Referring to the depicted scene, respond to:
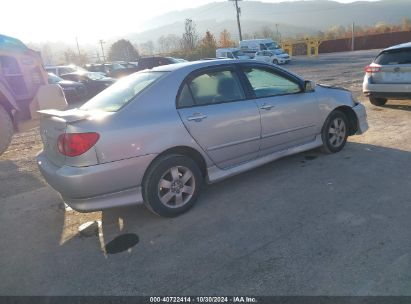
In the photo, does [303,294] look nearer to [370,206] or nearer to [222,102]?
[370,206]

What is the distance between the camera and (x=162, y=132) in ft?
12.8

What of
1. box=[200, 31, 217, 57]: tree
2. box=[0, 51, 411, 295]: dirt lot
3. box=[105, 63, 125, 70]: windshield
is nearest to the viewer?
box=[0, 51, 411, 295]: dirt lot

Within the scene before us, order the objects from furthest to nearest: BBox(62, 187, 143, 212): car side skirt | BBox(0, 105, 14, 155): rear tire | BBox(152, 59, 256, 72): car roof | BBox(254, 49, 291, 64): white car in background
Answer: BBox(254, 49, 291, 64): white car in background < BBox(0, 105, 14, 155): rear tire < BBox(152, 59, 256, 72): car roof < BBox(62, 187, 143, 212): car side skirt

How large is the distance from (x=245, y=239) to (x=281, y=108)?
200cm

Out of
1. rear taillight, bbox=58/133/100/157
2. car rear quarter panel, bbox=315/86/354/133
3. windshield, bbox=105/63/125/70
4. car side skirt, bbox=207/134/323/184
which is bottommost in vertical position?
car side skirt, bbox=207/134/323/184

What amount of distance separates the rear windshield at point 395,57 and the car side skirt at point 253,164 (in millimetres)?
3670

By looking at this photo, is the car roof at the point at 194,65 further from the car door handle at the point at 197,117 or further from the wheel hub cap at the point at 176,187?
the wheel hub cap at the point at 176,187

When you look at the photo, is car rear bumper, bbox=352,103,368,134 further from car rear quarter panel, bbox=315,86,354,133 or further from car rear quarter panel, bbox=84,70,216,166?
car rear quarter panel, bbox=84,70,216,166

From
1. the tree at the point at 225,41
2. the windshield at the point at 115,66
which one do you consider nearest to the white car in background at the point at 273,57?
the windshield at the point at 115,66

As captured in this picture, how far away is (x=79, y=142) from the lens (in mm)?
3582

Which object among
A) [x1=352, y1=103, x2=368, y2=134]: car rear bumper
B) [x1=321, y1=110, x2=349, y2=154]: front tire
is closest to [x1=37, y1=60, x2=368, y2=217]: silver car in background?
[x1=321, y1=110, x2=349, y2=154]: front tire

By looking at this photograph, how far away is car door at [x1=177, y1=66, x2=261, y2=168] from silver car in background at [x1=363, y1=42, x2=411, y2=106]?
463 cm

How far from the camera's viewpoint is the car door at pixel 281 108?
15.6ft

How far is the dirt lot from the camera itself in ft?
9.59
